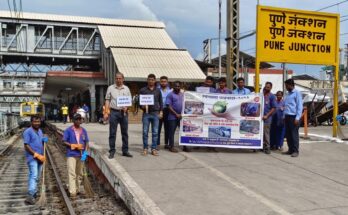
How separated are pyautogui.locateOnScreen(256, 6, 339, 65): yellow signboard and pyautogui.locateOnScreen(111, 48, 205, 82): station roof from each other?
1749 centimetres

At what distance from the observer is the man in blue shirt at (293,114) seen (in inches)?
389

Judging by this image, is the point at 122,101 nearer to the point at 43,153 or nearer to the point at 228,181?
the point at 43,153

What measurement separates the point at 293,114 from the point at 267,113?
2.25 feet

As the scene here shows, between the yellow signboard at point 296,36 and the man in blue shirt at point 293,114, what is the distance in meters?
1.68

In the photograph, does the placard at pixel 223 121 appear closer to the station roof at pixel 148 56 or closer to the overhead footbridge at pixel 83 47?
the station roof at pixel 148 56

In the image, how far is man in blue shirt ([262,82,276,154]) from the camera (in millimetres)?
10250

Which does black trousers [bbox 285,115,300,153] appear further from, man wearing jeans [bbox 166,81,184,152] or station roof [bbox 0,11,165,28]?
station roof [bbox 0,11,165,28]

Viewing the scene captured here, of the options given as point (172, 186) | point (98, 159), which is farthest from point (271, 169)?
point (98, 159)

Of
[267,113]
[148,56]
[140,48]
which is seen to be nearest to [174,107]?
[267,113]

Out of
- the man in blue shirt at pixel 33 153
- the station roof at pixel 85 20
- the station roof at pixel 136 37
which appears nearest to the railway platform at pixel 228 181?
the man in blue shirt at pixel 33 153

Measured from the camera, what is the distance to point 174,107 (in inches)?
A: 395

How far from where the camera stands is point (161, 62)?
105 ft

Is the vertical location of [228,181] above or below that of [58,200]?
above

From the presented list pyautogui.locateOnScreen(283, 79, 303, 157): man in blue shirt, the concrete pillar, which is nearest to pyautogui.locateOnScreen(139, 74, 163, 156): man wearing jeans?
pyautogui.locateOnScreen(283, 79, 303, 157): man in blue shirt
